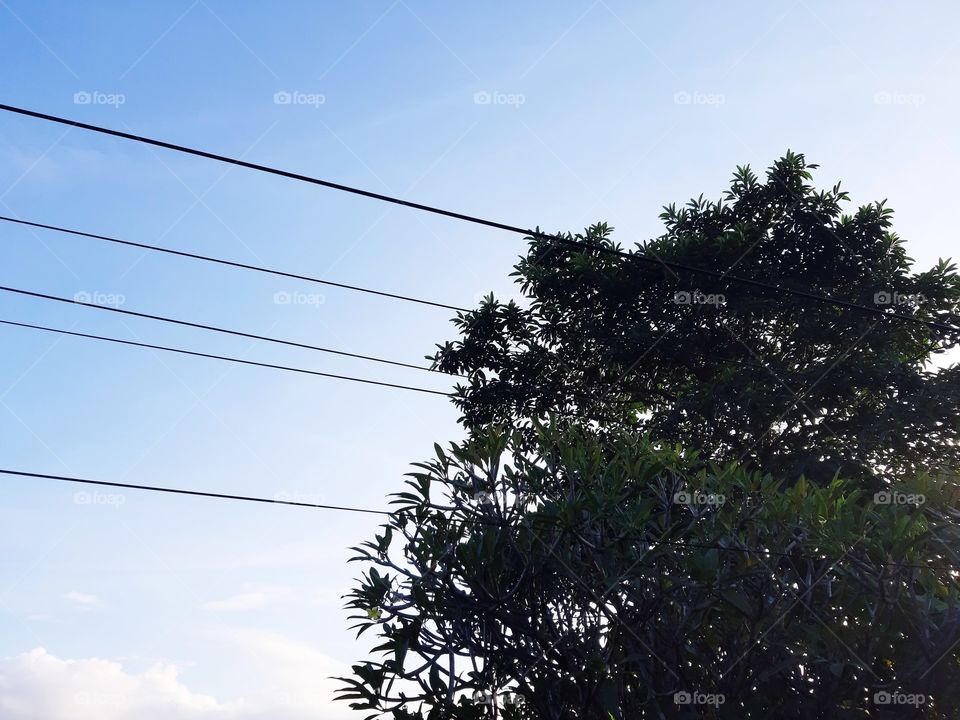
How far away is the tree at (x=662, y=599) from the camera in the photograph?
35.0 feet

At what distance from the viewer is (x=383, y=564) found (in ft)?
39.1

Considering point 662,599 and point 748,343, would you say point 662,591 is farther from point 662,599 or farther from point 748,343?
point 748,343

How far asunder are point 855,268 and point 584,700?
14324mm

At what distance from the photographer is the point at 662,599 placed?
11.0 m

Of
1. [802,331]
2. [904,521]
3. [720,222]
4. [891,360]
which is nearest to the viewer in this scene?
[904,521]

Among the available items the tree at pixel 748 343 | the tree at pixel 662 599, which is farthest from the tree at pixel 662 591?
the tree at pixel 748 343

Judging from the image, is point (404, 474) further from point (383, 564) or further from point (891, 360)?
point (891, 360)

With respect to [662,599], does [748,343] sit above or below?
above

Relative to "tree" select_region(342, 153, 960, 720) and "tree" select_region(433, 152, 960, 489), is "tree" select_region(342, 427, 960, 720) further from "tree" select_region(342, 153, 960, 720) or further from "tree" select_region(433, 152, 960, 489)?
"tree" select_region(433, 152, 960, 489)

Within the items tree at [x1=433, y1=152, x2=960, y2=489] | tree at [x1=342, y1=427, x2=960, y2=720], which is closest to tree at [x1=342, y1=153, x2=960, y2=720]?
tree at [x1=342, y1=427, x2=960, y2=720]

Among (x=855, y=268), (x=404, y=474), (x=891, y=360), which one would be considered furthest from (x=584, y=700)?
(x=855, y=268)

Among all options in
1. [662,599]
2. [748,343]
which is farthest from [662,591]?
[748,343]

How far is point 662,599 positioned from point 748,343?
11750mm

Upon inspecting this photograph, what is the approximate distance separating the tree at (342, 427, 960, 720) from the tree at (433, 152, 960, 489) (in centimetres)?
765
